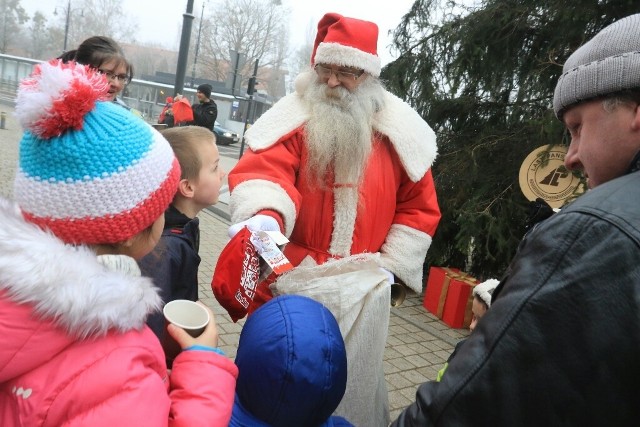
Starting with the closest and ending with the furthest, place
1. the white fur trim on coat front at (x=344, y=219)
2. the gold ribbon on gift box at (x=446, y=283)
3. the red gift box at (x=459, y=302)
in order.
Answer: the white fur trim on coat front at (x=344, y=219) < the red gift box at (x=459, y=302) < the gold ribbon on gift box at (x=446, y=283)

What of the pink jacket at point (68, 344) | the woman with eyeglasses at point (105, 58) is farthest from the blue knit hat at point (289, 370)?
the woman with eyeglasses at point (105, 58)

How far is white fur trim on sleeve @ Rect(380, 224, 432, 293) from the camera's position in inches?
96.6

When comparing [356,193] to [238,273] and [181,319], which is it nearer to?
[238,273]

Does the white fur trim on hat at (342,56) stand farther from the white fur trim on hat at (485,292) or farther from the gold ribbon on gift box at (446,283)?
the gold ribbon on gift box at (446,283)

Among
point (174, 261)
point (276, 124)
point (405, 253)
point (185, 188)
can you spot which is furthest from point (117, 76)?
point (405, 253)

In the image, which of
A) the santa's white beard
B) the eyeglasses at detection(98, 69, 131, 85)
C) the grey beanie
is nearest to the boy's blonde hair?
the santa's white beard

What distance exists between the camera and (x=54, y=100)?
104 centimetres

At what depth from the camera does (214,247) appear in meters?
6.52

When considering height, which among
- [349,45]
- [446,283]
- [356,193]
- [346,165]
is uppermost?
[349,45]

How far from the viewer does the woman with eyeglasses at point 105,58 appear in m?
3.01

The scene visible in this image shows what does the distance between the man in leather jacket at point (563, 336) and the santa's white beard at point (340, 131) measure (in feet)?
4.78

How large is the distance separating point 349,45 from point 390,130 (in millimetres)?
455

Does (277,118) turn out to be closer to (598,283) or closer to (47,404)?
(47,404)

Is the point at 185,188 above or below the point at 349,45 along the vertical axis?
below
